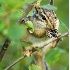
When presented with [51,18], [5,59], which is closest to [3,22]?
[51,18]

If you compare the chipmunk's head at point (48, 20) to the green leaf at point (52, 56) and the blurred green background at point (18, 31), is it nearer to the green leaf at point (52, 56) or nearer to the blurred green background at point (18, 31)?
the blurred green background at point (18, 31)

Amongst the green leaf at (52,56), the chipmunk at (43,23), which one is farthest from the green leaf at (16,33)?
the green leaf at (52,56)

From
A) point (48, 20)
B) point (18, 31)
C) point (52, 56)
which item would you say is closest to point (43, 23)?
point (48, 20)

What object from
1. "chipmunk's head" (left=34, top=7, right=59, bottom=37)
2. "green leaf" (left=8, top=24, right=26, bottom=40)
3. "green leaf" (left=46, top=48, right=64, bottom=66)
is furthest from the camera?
"green leaf" (left=46, top=48, right=64, bottom=66)

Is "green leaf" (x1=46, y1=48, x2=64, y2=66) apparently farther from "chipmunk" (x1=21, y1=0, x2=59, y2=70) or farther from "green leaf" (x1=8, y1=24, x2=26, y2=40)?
"green leaf" (x1=8, y1=24, x2=26, y2=40)

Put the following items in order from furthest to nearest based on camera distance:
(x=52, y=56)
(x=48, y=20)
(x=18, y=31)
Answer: (x=52, y=56), (x=48, y=20), (x=18, y=31)

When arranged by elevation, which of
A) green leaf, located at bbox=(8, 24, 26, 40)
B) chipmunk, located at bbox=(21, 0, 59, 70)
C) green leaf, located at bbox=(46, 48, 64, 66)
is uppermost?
green leaf, located at bbox=(46, 48, 64, 66)

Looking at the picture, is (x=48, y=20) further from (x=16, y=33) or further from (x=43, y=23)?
(x=16, y=33)

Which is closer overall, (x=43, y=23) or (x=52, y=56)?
(x=43, y=23)

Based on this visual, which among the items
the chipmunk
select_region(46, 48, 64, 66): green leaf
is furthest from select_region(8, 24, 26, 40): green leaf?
select_region(46, 48, 64, 66): green leaf

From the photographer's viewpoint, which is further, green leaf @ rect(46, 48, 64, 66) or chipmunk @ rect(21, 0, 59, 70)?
green leaf @ rect(46, 48, 64, 66)

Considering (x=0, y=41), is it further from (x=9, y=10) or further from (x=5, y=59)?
(x=9, y=10)
